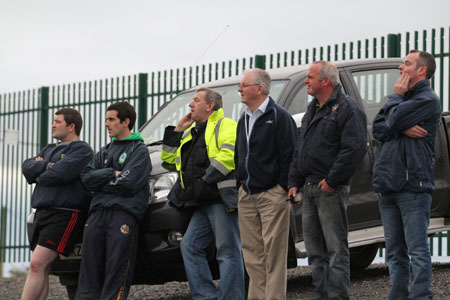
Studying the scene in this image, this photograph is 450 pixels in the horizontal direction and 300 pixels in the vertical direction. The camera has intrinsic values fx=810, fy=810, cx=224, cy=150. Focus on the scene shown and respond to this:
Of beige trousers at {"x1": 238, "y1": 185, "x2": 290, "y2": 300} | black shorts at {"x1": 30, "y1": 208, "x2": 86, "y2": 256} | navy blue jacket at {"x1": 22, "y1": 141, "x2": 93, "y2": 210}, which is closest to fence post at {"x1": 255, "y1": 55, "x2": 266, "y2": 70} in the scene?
navy blue jacket at {"x1": 22, "y1": 141, "x2": 93, "y2": 210}

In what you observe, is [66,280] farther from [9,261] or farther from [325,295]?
[9,261]

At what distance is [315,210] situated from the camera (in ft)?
18.5

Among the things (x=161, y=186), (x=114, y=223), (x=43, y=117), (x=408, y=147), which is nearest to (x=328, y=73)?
(x=408, y=147)

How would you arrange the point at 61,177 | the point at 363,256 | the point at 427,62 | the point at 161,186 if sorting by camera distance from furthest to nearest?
the point at 363,256, the point at 61,177, the point at 161,186, the point at 427,62

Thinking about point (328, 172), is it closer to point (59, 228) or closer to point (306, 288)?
point (59, 228)

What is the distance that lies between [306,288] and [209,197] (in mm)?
2401

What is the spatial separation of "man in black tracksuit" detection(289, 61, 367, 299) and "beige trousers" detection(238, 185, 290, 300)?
193 millimetres

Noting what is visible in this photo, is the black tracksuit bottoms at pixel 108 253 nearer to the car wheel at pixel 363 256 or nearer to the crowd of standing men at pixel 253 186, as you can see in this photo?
the crowd of standing men at pixel 253 186

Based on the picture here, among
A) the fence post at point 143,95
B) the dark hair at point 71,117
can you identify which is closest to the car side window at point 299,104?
the dark hair at point 71,117

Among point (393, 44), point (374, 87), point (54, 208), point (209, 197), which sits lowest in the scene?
point (54, 208)

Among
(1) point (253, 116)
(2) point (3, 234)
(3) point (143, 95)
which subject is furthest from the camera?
(2) point (3, 234)

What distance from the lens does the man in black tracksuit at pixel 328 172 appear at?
5445 mm

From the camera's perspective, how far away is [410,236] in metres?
5.48

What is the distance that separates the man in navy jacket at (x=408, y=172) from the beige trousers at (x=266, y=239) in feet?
2.35
